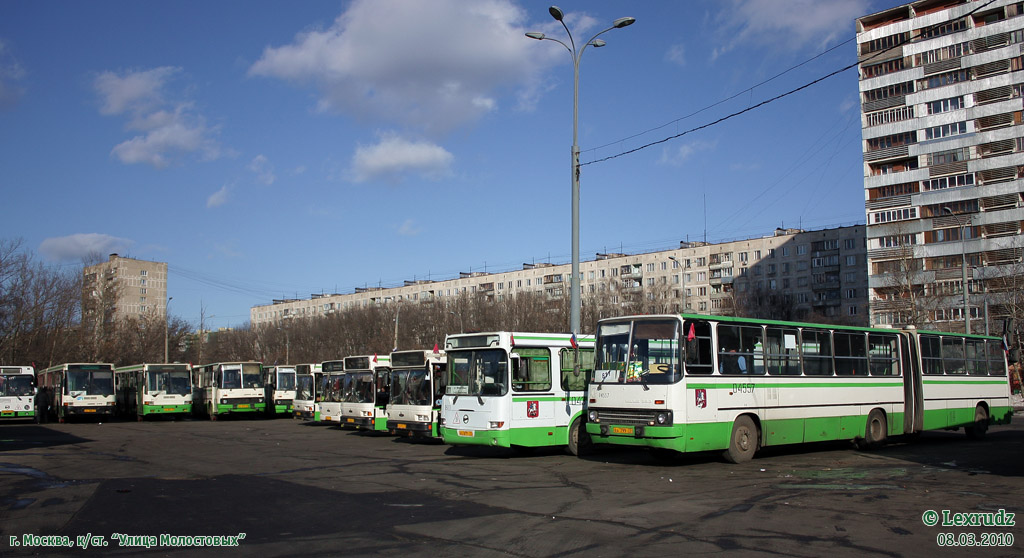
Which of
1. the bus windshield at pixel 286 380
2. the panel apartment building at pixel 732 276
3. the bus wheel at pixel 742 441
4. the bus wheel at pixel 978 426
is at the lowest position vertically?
the bus wheel at pixel 978 426

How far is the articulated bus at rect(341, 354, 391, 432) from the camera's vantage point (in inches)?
968

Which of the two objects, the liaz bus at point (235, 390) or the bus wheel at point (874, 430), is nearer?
the bus wheel at point (874, 430)

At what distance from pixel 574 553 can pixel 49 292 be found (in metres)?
71.4

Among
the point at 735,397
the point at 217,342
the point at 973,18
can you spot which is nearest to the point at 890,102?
the point at 973,18

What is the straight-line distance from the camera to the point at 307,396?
→ 115 feet

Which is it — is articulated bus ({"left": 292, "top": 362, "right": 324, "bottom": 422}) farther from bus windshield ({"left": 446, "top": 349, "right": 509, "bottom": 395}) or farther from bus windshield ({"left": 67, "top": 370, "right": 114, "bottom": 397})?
bus windshield ({"left": 446, "top": 349, "right": 509, "bottom": 395})

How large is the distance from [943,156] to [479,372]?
62473 mm

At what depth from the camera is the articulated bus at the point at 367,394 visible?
968 inches

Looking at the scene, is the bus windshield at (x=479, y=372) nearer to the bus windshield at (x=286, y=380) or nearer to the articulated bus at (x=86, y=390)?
the bus windshield at (x=286, y=380)

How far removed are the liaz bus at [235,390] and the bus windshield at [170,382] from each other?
1288 mm

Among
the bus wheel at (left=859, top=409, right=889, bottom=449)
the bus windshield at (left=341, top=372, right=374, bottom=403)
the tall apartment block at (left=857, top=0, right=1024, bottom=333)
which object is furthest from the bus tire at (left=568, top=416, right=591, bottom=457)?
the tall apartment block at (left=857, top=0, right=1024, bottom=333)

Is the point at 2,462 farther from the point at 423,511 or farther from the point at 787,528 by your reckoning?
the point at 787,528

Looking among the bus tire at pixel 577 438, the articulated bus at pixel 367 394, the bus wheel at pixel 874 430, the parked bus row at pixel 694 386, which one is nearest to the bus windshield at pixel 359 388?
the articulated bus at pixel 367 394

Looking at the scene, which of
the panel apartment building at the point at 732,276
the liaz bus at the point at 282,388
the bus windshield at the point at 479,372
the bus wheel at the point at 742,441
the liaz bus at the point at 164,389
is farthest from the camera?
the panel apartment building at the point at 732,276
